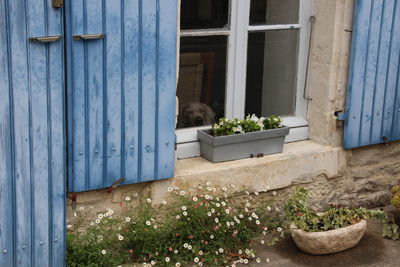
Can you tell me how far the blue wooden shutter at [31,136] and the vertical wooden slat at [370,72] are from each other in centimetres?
232

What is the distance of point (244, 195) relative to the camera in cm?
499

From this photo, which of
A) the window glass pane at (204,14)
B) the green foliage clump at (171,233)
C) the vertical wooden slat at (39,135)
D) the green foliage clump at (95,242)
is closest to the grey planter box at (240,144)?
the green foliage clump at (171,233)

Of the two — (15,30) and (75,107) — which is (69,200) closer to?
(75,107)

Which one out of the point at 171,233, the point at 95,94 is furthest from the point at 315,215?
the point at 95,94

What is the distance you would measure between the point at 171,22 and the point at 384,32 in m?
1.75

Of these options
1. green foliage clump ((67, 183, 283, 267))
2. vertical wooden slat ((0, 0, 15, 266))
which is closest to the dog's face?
green foliage clump ((67, 183, 283, 267))

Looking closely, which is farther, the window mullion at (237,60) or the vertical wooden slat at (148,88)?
the window mullion at (237,60)

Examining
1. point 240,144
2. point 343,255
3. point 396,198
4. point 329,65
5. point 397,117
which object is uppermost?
point 329,65

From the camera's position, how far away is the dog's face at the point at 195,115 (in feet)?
16.4

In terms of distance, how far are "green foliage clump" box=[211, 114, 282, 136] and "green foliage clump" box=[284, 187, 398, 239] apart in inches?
19.6

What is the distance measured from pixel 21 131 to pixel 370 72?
261 cm

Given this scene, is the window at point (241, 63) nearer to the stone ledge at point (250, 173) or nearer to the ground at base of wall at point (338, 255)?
the stone ledge at point (250, 173)

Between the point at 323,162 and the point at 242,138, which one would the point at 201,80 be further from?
the point at 323,162

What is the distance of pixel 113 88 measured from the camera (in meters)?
4.21
